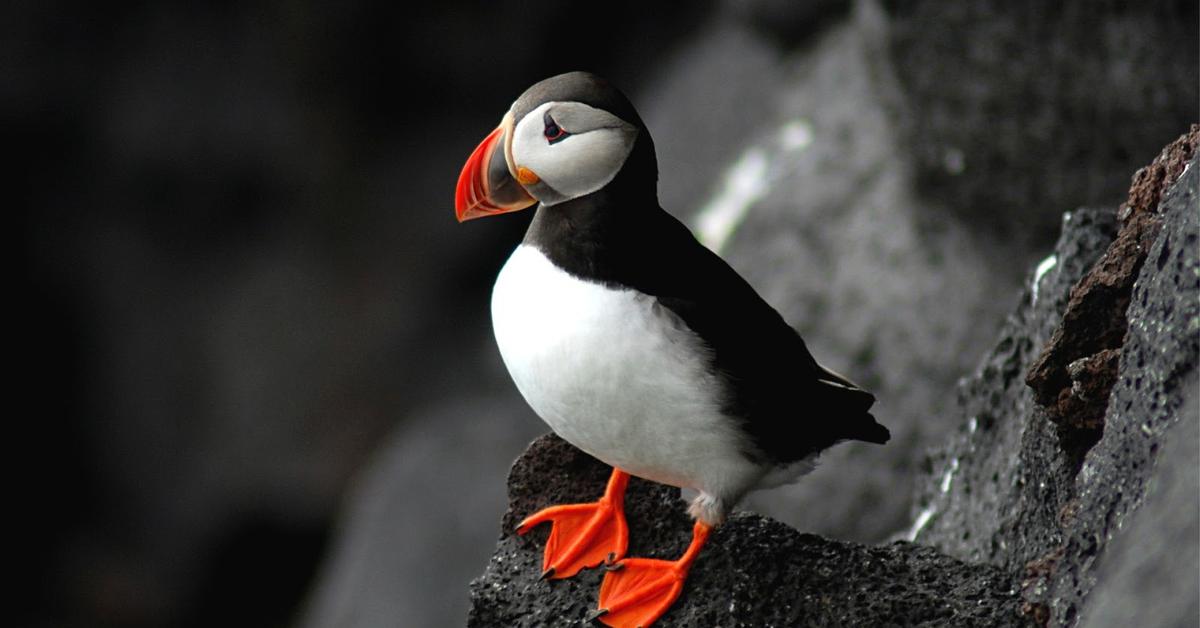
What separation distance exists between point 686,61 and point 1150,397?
6243mm

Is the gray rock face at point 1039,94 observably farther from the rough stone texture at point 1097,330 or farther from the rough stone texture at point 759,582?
the rough stone texture at point 759,582

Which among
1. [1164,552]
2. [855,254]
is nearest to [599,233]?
[1164,552]

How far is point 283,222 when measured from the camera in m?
8.27

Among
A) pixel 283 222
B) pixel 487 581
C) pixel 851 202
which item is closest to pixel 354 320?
pixel 283 222

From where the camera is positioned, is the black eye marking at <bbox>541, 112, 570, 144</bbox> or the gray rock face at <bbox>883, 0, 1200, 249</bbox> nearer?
the black eye marking at <bbox>541, 112, 570, 144</bbox>

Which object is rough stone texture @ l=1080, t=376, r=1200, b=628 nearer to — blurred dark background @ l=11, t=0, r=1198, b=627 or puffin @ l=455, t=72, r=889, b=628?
puffin @ l=455, t=72, r=889, b=628

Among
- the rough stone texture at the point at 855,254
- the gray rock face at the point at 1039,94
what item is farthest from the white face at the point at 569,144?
the gray rock face at the point at 1039,94

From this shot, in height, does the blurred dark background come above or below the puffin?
above

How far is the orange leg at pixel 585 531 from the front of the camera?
2850mm

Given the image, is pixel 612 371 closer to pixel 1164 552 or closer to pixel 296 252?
pixel 1164 552

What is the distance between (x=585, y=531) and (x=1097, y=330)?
3.57ft

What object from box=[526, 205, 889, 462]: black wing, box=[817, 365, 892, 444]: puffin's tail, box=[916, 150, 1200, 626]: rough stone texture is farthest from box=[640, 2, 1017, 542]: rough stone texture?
box=[526, 205, 889, 462]: black wing

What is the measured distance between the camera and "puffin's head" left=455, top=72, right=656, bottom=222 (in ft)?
8.52

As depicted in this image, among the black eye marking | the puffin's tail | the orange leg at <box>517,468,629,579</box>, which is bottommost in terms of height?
the orange leg at <box>517,468,629,579</box>
